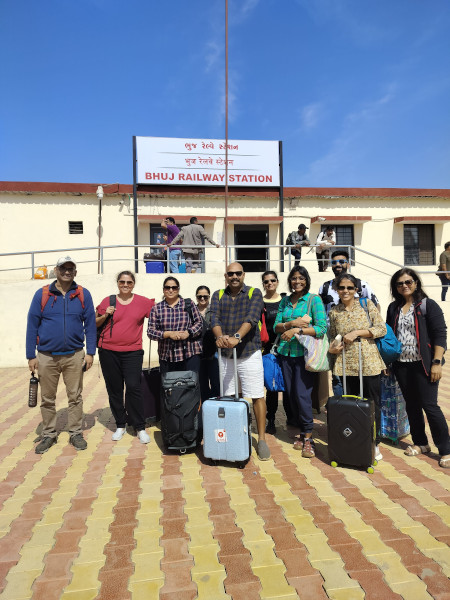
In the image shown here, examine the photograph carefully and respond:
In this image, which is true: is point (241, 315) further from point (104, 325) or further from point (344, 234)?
point (344, 234)

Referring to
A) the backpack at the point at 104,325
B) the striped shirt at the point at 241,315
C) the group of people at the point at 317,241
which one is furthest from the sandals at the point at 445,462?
the group of people at the point at 317,241

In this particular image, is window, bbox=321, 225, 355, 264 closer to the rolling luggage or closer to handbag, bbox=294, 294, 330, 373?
the rolling luggage

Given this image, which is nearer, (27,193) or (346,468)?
(346,468)

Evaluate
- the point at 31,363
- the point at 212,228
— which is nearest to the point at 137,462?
the point at 31,363

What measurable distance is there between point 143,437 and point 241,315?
176cm

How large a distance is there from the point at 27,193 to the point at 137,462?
37.7 feet

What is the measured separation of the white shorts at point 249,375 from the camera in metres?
3.75

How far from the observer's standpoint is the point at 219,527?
259cm

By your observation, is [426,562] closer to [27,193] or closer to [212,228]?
[212,228]

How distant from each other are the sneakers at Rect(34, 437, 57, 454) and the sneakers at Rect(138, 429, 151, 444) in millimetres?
925

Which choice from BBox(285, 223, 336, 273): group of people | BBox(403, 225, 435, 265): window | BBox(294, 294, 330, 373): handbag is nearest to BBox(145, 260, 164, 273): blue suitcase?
BBox(285, 223, 336, 273): group of people

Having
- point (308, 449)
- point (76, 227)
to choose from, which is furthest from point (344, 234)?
point (308, 449)

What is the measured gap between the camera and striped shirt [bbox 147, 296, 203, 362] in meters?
4.01

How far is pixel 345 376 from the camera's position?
3650 mm
